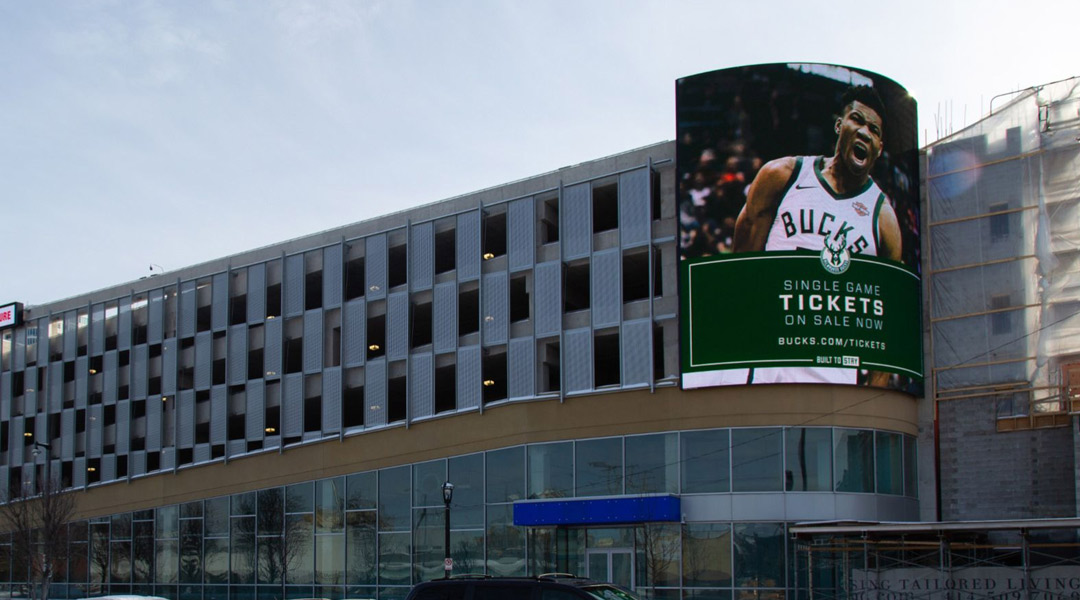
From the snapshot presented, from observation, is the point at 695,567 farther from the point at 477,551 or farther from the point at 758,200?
the point at 758,200

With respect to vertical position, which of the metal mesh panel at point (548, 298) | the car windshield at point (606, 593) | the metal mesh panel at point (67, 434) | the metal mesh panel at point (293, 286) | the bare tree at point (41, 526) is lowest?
the bare tree at point (41, 526)

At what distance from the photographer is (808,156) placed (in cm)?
3956

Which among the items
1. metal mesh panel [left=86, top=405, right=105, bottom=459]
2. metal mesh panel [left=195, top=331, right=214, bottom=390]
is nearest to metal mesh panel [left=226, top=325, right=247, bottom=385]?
metal mesh panel [left=195, top=331, right=214, bottom=390]

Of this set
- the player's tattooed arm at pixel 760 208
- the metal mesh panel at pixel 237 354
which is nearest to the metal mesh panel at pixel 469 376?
the player's tattooed arm at pixel 760 208

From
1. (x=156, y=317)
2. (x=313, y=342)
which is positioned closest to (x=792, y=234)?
(x=313, y=342)

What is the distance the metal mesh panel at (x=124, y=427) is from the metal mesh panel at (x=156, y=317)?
3346 mm

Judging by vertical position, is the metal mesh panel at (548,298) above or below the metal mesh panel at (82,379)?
above

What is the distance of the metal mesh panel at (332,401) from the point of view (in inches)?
1909

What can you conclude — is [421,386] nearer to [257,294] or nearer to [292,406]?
[292,406]

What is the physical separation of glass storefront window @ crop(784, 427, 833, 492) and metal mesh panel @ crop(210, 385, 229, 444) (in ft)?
84.8

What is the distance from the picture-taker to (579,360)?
41719mm

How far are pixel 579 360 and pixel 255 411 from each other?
1684 cm

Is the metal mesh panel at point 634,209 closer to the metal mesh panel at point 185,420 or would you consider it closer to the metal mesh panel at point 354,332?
the metal mesh panel at point 354,332

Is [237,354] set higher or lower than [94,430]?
higher
